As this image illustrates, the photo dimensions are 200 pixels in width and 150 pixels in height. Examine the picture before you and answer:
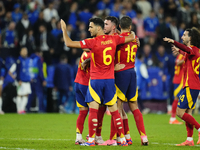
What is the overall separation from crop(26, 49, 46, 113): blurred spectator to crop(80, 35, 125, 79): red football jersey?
9.78 m

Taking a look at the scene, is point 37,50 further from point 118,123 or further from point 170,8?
point 118,123

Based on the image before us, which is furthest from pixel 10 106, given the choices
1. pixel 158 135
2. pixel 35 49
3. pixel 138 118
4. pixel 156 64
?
pixel 138 118

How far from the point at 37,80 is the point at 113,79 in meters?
10.1

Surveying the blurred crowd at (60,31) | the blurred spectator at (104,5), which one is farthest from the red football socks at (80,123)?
the blurred spectator at (104,5)

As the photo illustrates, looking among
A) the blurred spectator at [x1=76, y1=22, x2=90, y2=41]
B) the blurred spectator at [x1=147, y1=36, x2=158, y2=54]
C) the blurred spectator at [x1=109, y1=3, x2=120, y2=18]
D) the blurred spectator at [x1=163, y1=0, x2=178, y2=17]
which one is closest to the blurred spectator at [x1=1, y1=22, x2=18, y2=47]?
the blurred spectator at [x1=76, y1=22, x2=90, y2=41]

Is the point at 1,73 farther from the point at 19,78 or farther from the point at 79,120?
the point at 79,120

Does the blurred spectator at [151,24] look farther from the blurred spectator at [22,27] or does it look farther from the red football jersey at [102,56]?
the red football jersey at [102,56]

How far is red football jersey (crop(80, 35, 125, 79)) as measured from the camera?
24.3 ft

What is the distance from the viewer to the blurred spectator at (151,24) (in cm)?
2023

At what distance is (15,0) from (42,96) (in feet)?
20.1

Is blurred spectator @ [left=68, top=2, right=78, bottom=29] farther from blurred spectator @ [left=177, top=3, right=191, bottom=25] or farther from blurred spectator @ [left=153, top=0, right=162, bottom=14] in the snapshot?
blurred spectator @ [left=177, top=3, right=191, bottom=25]

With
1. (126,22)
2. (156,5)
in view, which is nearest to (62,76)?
(156,5)

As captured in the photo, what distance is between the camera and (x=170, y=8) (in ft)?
72.6

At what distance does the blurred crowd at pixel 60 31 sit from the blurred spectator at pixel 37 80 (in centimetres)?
6
